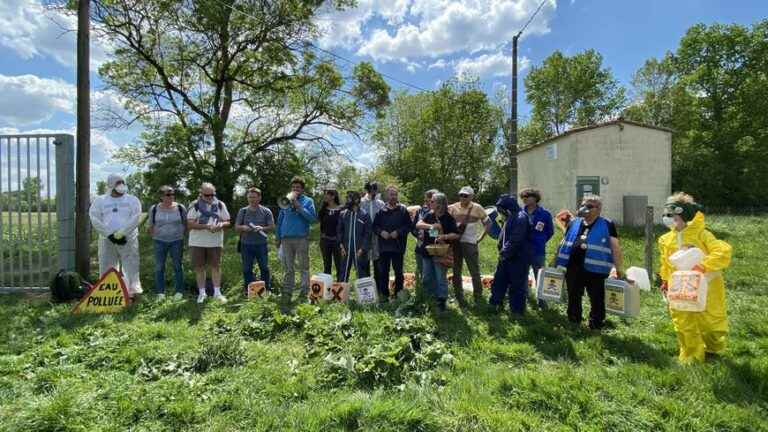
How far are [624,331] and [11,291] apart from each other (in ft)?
32.0

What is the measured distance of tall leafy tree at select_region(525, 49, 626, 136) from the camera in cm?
3781

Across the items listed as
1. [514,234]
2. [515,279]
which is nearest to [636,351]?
[515,279]

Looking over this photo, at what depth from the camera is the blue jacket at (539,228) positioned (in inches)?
239

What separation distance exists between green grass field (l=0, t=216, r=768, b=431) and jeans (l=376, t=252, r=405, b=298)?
2.63ft

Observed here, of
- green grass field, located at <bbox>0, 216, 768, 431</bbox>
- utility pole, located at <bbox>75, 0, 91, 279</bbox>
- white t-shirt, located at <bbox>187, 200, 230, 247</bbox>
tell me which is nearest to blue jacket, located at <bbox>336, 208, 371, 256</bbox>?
green grass field, located at <bbox>0, 216, 768, 431</bbox>

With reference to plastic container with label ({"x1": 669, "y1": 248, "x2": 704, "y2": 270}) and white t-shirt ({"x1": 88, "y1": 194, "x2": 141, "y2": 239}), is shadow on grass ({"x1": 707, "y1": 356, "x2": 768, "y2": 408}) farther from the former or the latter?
white t-shirt ({"x1": 88, "y1": 194, "x2": 141, "y2": 239})

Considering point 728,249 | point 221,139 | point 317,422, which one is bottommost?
point 317,422

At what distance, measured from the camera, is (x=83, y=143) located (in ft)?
24.9

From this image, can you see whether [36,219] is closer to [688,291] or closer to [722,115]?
[688,291]

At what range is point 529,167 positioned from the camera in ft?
62.2

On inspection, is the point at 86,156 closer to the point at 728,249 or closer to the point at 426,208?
the point at 426,208

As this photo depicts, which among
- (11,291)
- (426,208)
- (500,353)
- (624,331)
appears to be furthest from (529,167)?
(11,291)

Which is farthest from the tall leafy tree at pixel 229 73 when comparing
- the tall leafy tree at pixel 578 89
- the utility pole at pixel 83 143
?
the tall leafy tree at pixel 578 89

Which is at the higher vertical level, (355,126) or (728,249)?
(355,126)
